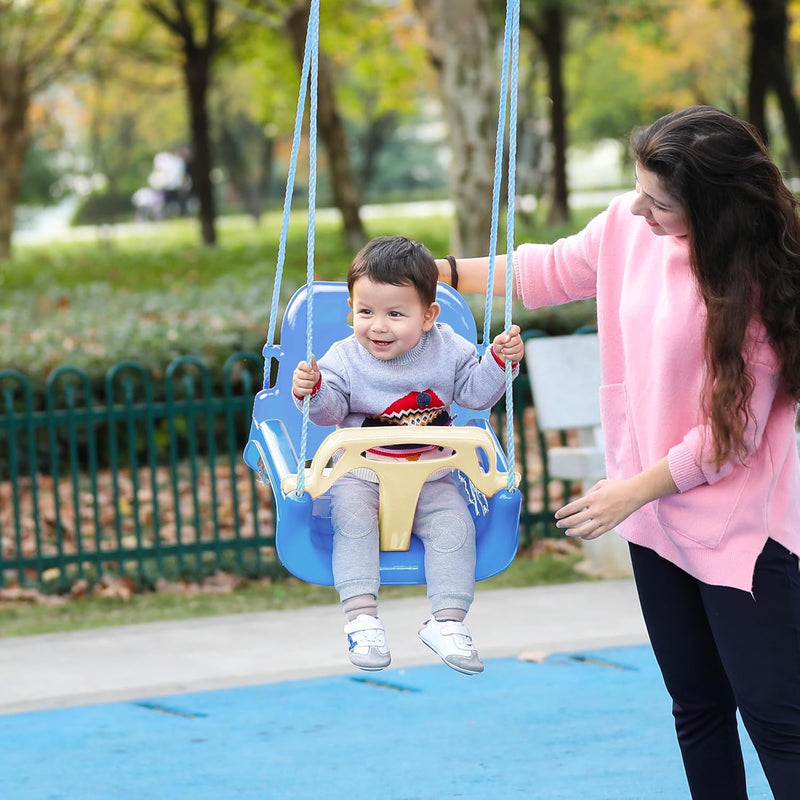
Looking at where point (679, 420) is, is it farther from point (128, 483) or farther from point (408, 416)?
point (128, 483)

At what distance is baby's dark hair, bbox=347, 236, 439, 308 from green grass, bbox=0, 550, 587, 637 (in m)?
3.66

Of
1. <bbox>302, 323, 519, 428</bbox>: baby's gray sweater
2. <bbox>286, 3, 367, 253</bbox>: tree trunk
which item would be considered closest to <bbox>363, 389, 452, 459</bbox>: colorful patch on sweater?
<bbox>302, 323, 519, 428</bbox>: baby's gray sweater

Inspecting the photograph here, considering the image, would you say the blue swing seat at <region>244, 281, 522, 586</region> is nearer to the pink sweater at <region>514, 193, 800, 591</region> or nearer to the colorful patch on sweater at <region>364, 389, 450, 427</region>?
the colorful patch on sweater at <region>364, 389, 450, 427</region>

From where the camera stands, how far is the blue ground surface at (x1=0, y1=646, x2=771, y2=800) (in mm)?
4254

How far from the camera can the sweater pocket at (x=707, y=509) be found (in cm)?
284

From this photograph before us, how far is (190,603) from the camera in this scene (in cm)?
675

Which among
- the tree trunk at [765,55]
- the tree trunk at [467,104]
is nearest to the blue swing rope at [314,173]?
the tree trunk at [467,104]

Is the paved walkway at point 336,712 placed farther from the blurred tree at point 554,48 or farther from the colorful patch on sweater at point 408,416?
the blurred tree at point 554,48

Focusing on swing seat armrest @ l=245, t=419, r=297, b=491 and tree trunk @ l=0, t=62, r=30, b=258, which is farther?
tree trunk @ l=0, t=62, r=30, b=258

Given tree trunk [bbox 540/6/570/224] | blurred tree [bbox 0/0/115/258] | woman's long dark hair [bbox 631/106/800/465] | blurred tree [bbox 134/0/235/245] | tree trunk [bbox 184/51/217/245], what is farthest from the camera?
tree trunk [bbox 184/51/217/245]

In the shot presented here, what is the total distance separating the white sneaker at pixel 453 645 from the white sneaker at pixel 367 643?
3.6 inches

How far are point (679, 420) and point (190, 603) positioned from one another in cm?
431

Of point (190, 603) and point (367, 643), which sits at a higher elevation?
point (367, 643)

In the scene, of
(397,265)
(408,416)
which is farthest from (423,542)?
(397,265)
